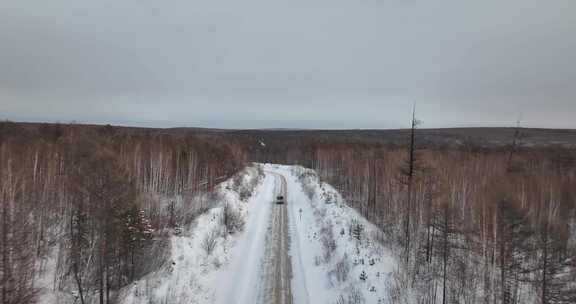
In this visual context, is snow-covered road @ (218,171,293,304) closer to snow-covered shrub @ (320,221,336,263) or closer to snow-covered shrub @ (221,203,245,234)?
snow-covered shrub @ (221,203,245,234)

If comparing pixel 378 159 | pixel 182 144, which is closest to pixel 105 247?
pixel 182 144

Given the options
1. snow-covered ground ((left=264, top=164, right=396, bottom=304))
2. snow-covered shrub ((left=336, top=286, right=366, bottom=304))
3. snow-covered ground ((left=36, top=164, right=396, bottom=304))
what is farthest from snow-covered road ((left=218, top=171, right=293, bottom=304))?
snow-covered shrub ((left=336, top=286, right=366, bottom=304))

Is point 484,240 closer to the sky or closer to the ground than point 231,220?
closer to the sky

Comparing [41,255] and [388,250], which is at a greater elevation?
[41,255]

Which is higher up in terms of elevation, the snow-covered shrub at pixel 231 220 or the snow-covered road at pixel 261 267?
the snow-covered shrub at pixel 231 220

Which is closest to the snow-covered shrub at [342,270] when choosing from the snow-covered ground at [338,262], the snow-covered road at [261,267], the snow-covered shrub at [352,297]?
the snow-covered ground at [338,262]

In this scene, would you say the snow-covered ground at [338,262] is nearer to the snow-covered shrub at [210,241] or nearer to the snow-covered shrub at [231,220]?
the snow-covered shrub at [231,220]

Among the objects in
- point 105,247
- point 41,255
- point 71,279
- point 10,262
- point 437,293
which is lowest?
point 437,293

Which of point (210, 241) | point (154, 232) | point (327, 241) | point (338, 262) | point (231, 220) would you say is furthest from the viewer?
point (231, 220)

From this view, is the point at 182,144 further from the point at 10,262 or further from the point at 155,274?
the point at 10,262

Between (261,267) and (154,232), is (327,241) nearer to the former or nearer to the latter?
(261,267)

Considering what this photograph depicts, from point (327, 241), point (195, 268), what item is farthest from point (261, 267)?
→ point (327, 241)
